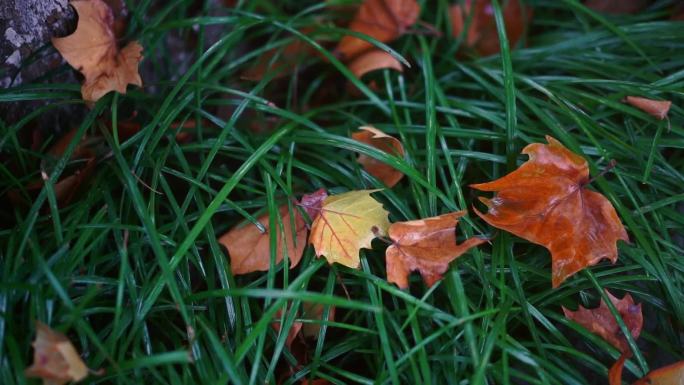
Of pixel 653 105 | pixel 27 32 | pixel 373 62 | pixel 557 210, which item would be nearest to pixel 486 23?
pixel 373 62

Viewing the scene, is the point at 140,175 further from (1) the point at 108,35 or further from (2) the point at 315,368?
(2) the point at 315,368

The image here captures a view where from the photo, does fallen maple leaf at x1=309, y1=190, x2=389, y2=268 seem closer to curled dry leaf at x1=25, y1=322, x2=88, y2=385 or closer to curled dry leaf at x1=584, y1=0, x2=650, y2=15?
curled dry leaf at x1=25, y1=322, x2=88, y2=385

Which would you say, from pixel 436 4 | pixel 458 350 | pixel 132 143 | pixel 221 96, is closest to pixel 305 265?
pixel 458 350

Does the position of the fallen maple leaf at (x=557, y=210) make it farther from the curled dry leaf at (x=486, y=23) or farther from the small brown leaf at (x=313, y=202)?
the curled dry leaf at (x=486, y=23)

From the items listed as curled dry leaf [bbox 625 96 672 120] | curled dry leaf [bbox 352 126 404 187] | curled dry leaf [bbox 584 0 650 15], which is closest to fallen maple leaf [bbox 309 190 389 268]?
curled dry leaf [bbox 352 126 404 187]

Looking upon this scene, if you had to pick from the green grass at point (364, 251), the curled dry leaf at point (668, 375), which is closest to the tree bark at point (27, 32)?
the green grass at point (364, 251)

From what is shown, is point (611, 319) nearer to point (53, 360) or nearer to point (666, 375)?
point (666, 375)
